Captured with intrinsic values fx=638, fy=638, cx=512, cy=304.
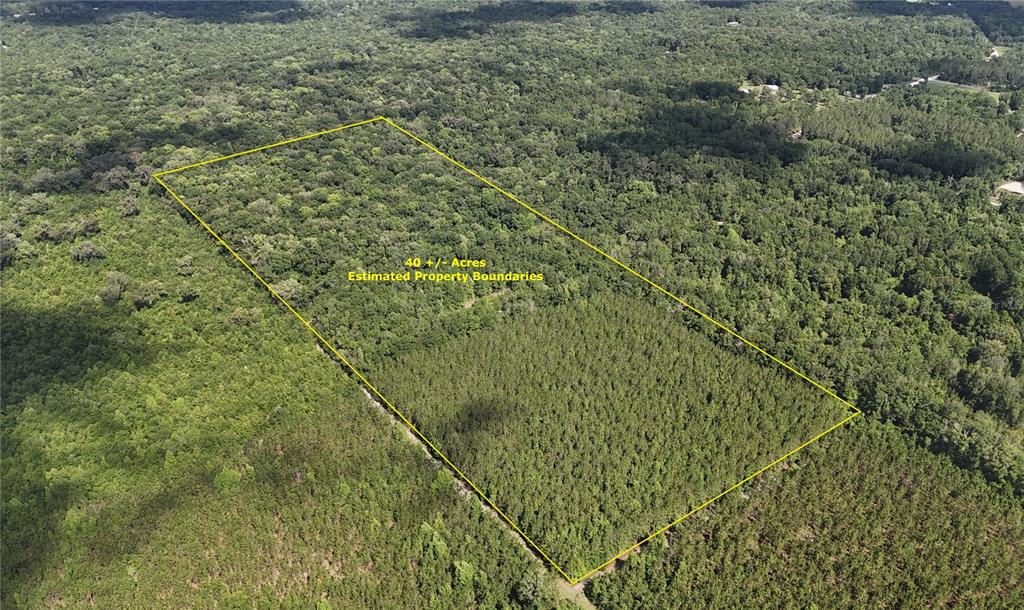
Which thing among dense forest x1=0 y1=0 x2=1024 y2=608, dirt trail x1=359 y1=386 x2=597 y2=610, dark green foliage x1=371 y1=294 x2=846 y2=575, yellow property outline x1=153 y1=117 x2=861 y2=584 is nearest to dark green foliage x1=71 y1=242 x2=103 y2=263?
dense forest x1=0 y1=0 x2=1024 y2=608

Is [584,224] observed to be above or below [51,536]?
above

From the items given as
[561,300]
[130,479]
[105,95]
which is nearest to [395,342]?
[561,300]

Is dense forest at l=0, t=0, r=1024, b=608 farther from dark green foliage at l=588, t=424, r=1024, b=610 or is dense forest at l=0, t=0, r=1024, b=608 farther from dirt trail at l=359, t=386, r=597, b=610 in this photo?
dirt trail at l=359, t=386, r=597, b=610

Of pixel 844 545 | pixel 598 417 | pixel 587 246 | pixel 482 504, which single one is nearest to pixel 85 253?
pixel 482 504

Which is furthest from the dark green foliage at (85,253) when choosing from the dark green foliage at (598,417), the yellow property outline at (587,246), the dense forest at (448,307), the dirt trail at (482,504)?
the dark green foliage at (598,417)

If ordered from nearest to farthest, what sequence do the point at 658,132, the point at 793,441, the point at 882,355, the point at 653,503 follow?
the point at 653,503
the point at 793,441
the point at 882,355
the point at 658,132

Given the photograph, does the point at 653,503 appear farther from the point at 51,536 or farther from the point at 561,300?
the point at 51,536

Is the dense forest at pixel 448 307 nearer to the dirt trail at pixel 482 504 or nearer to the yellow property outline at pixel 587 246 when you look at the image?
the dirt trail at pixel 482 504
